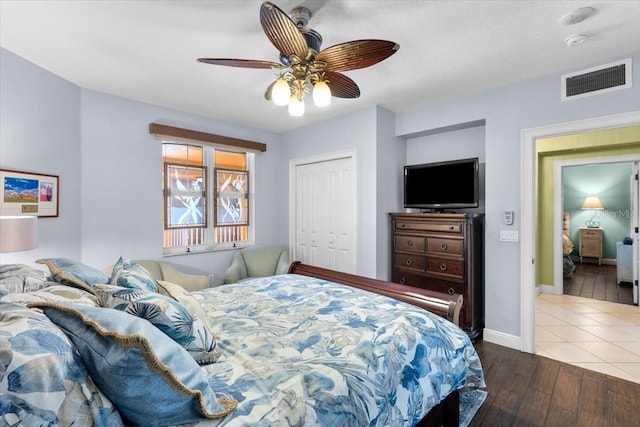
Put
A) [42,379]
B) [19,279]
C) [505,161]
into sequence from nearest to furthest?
Answer: [42,379], [19,279], [505,161]

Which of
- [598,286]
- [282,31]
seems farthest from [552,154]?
[282,31]

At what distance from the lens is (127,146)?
3.27 meters

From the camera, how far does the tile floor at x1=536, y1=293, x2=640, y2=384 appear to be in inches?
103

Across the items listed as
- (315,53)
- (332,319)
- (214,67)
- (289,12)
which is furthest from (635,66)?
(214,67)

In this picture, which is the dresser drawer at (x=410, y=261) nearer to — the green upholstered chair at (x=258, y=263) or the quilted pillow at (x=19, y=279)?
the green upholstered chair at (x=258, y=263)

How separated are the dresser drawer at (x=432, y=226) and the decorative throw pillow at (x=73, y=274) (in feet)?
9.27

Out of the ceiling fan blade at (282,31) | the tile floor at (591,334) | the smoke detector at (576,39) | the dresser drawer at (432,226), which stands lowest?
the tile floor at (591,334)

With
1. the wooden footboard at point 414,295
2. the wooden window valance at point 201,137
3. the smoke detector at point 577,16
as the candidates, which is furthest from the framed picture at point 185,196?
the smoke detector at point 577,16

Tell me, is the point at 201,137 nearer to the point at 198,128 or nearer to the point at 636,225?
the point at 198,128

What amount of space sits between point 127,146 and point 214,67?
4.84 ft

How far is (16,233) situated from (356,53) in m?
2.20

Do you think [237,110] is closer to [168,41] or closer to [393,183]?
[168,41]

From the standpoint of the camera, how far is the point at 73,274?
144 centimetres

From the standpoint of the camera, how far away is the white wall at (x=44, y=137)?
2.30 meters
